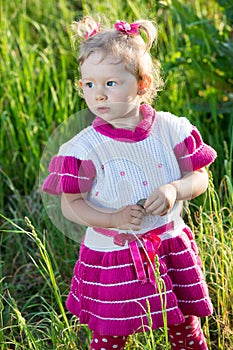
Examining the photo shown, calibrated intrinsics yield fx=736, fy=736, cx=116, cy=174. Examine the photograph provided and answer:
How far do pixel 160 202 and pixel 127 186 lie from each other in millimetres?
112

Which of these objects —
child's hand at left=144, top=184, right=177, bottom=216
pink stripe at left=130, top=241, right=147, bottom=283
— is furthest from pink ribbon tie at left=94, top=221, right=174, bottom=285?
child's hand at left=144, top=184, right=177, bottom=216

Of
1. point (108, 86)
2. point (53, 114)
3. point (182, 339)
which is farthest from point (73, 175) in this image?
point (53, 114)

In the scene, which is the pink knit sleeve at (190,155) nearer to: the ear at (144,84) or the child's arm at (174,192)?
the child's arm at (174,192)

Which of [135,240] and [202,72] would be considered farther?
[202,72]

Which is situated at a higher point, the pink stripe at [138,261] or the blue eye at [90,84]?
the blue eye at [90,84]

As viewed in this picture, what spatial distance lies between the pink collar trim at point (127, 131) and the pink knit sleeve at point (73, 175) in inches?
3.2

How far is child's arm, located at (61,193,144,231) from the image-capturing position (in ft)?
5.34

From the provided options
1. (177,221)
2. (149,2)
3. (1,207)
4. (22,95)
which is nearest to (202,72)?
(149,2)

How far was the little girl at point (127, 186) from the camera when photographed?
1.63 meters

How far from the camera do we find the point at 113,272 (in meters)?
1.71

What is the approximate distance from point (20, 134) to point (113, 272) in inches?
50.7

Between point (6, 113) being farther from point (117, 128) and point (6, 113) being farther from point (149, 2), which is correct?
point (117, 128)

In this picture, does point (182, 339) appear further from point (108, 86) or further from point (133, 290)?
point (108, 86)

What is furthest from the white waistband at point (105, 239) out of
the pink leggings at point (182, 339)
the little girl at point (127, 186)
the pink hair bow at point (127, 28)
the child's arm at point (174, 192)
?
the pink hair bow at point (127, 28)
